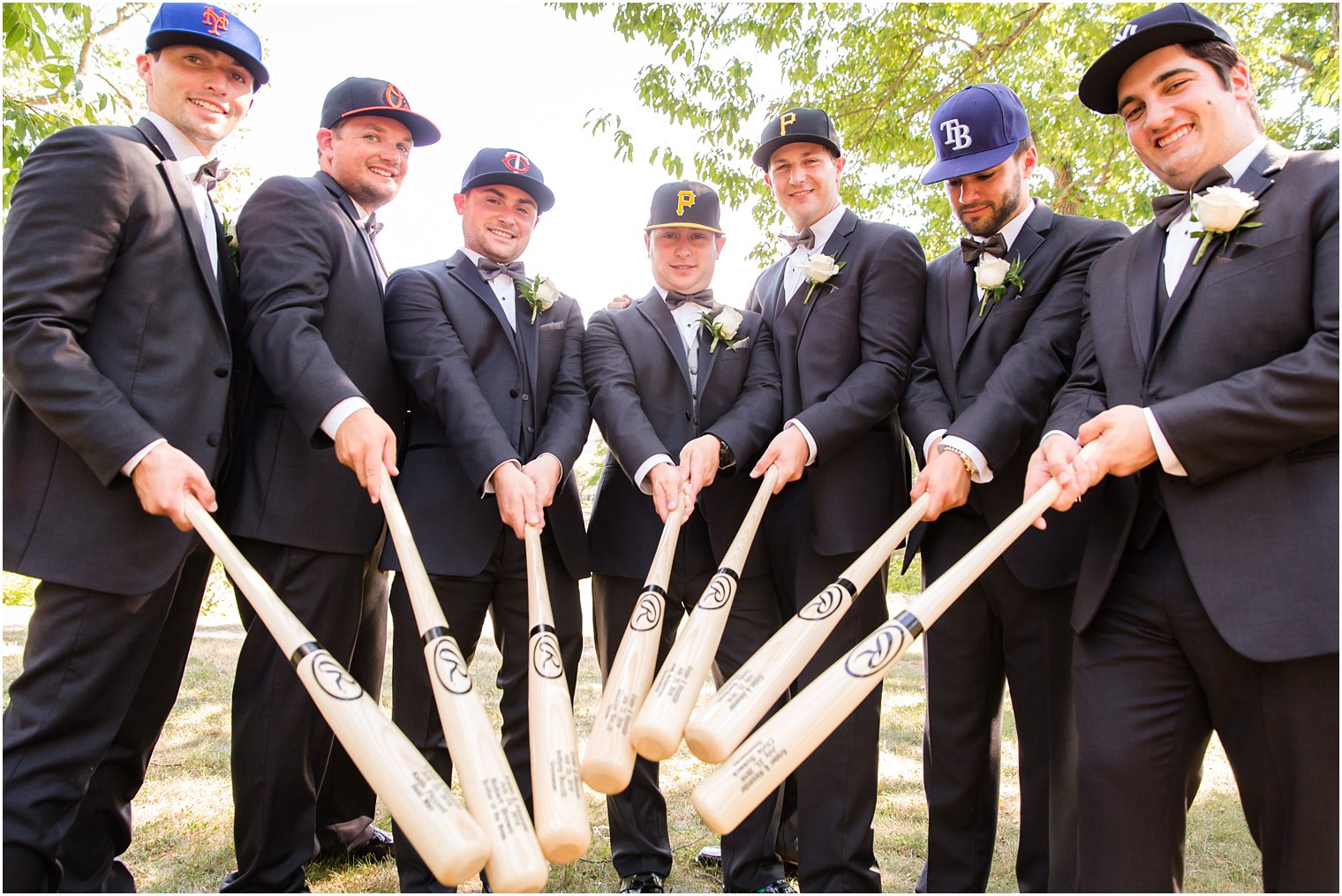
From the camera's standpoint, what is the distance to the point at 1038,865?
3.98 meters

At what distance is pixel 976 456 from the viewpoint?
376 centimetres

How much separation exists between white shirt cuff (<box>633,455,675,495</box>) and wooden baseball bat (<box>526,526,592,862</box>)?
0.99 metres

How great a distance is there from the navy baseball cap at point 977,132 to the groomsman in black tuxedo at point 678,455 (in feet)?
4.19

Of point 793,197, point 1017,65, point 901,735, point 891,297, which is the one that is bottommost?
point 901,735

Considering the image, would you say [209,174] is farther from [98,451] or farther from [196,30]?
[98,451]

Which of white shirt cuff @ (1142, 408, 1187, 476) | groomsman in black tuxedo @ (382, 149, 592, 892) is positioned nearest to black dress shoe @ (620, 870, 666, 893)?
groomsman in black tuxedo @ (382, 149, 592, 892)

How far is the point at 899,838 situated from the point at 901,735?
2329 millimetres

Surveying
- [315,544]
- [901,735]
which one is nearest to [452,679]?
[315,544]

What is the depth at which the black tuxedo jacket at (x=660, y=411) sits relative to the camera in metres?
4.57

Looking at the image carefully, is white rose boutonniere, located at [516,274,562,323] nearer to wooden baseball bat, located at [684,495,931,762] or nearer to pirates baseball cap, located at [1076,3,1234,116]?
wooden baseball bat, located at [684,495,931,762]

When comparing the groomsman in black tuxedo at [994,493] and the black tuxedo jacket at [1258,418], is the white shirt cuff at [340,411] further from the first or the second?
the black tuxedo jacket at [1258,418]

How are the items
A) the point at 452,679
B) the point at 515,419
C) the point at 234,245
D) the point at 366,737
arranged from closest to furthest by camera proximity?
the point at 366,737, the point at 452,679, the point at 234,245, the point at 515,419

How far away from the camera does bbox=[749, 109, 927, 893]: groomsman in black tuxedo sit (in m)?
4.12

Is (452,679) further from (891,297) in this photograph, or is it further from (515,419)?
(891,297)
